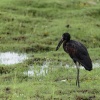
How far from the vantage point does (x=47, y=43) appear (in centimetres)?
1847

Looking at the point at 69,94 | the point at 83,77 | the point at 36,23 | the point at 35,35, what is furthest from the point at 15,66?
the point at 36,23

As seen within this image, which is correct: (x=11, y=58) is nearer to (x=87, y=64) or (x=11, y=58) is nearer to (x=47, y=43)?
(x=47, y=43)

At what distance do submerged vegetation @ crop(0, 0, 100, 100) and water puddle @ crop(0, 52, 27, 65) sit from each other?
13.9 inches

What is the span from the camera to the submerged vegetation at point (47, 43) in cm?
1039

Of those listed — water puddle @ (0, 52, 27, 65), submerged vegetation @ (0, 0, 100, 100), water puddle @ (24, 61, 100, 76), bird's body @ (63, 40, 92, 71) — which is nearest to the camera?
submerged vegetation @ (0, 0, 100, 100)

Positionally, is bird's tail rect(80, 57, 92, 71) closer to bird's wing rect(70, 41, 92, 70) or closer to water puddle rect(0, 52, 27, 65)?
bird's wing rect(70, 41, 92, 70)

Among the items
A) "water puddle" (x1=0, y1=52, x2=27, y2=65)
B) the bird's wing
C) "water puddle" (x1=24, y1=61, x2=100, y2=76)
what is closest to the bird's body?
the bird's wing

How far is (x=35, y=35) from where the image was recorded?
19406mm

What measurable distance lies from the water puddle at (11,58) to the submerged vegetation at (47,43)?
35cm

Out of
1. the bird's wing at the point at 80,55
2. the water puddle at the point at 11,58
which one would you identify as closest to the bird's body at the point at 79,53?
the bird's wing at the point at 80,55

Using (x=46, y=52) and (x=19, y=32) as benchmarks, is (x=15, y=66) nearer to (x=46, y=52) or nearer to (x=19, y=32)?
(x=46, y=52)

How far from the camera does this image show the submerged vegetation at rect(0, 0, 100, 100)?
10391 millimetres

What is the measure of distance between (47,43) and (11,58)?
117 inches

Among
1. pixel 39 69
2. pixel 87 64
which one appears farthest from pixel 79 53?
pixel 39 69
